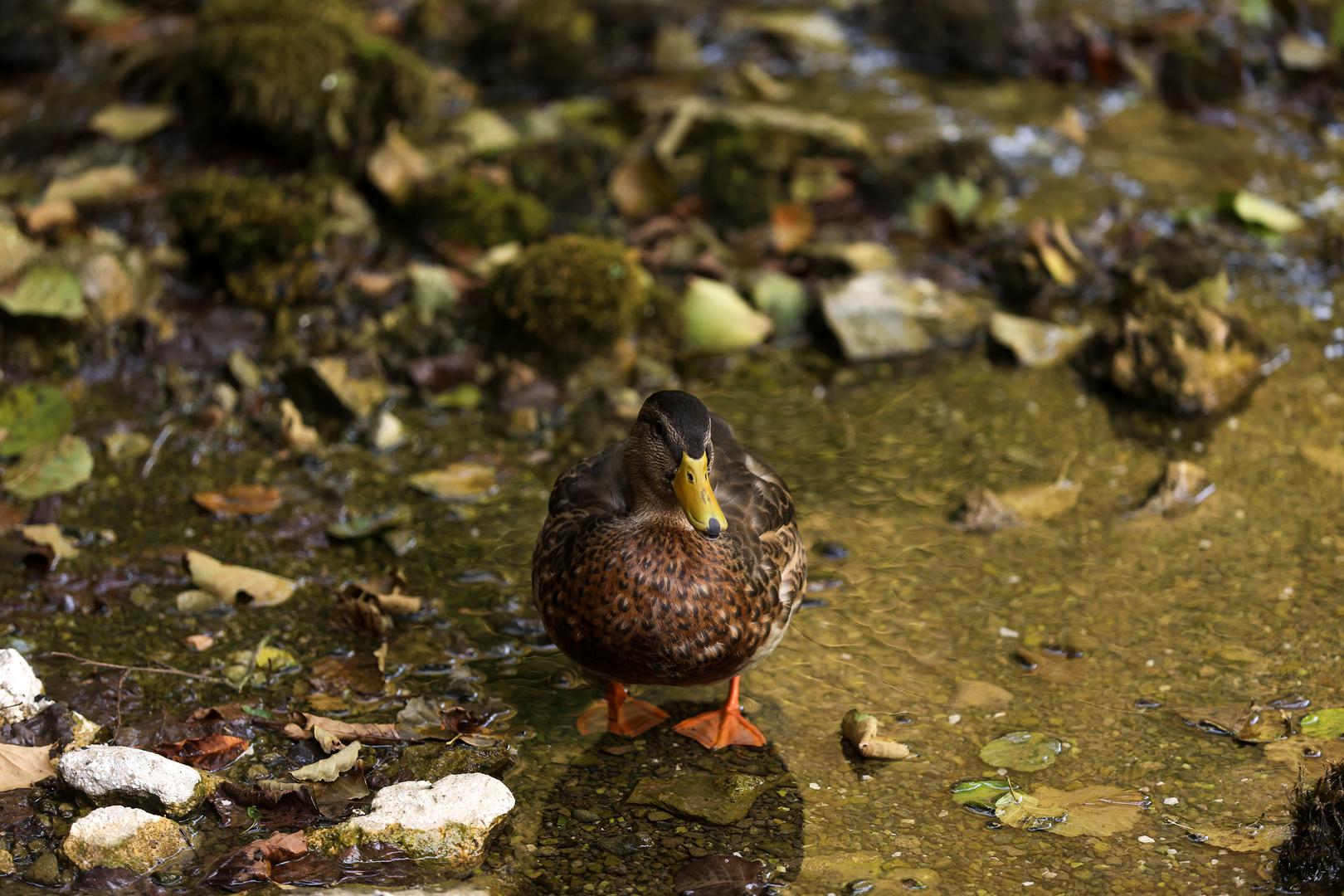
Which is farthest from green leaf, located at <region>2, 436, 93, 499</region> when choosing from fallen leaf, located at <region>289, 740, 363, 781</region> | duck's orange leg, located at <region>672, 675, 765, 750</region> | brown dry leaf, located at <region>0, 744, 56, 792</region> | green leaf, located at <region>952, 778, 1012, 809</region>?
green leaf, located at <region>952, 778, 1012, 809</region>

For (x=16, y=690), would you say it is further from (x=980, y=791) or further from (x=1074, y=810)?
(x=1074, y=810)

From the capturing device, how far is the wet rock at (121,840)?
3.40 metres

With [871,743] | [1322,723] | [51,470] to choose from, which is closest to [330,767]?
[871,743]

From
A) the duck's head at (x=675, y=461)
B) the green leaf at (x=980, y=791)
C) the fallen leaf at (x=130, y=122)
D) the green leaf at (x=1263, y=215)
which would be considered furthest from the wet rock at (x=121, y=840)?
the green leaf at (x=1263, y=215)

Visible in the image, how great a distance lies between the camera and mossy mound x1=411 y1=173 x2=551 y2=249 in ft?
20.7

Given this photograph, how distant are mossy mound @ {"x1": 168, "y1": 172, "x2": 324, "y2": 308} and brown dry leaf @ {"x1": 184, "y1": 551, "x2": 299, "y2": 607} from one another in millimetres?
1611

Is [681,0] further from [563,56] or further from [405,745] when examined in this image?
[405,745]

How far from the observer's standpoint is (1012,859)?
3539 millimetres

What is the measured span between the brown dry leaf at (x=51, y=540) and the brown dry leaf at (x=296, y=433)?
886mm

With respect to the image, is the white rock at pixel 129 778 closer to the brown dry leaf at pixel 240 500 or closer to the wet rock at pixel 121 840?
the wet rock at pixel 121 840

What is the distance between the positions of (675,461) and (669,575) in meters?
0.31

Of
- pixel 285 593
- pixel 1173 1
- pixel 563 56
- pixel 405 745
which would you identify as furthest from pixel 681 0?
pixel 405 745

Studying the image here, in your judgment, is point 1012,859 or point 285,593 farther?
point 285,593

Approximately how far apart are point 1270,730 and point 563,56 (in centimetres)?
528
